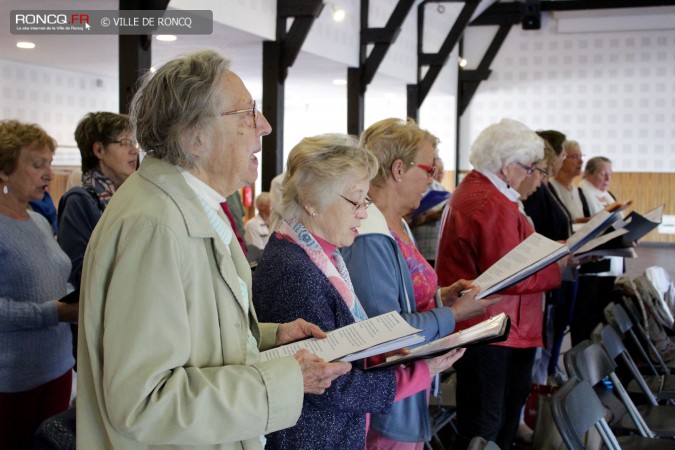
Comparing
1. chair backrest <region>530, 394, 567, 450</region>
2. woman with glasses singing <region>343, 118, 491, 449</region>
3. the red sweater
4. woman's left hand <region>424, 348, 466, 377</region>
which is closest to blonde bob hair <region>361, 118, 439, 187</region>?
woman with glasses singing <region>343, 118, 491, 449</region>

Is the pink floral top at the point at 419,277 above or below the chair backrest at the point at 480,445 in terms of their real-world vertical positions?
above

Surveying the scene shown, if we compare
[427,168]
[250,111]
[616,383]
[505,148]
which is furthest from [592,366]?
[250,111]

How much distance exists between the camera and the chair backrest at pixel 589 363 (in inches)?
115

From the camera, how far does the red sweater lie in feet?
9.87

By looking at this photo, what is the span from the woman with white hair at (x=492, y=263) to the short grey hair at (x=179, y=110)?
5.70 ft

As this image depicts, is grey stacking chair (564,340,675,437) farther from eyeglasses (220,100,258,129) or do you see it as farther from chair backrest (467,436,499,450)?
eyeglasses (220,100,258,129)

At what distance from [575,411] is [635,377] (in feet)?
4.83

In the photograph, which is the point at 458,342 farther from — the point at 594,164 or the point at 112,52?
the point at 112,52

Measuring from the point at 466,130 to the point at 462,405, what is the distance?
11689 millimetres

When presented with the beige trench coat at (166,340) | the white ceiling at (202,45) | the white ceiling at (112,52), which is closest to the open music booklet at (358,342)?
the beige trench coat at (166,340)

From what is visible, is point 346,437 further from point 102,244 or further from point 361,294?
point 102,244

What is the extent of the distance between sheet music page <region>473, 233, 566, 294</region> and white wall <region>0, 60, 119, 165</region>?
26.9 feet

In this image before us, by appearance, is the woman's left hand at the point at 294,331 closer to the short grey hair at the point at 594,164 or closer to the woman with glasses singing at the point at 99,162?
the woman with glasses singing at the point at 99,162

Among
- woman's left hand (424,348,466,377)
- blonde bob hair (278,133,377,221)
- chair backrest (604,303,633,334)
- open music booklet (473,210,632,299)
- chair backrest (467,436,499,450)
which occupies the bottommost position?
chair backrest (604,303,633,334)
